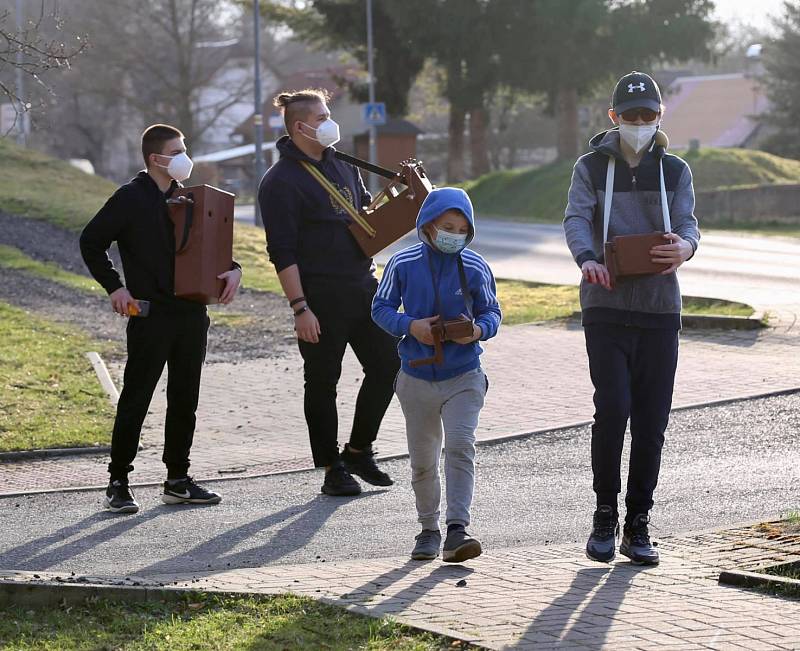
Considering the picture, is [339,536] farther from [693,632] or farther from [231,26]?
[231,26]

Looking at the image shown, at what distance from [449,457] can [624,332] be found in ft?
2.89

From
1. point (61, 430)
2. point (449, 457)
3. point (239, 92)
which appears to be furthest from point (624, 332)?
point (239, 92)

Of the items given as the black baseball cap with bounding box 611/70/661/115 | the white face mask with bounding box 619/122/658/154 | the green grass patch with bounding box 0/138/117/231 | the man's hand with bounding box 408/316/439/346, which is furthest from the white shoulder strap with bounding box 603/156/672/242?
the green grass patch with bounding box 0/138/117/231

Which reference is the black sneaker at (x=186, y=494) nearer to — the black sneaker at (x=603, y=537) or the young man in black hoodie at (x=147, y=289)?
the young man in black hoodie at (x=147, y=289)

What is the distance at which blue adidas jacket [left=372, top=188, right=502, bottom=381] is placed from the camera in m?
6.21

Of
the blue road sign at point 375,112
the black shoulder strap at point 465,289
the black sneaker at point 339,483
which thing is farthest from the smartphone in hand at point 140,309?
the blue road sign at point 375,112

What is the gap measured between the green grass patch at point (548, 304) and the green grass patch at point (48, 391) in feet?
15.9

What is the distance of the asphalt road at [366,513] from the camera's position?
659 centimetres

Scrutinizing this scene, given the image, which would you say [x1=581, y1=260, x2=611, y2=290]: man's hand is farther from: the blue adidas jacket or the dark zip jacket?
the dark zip jacket

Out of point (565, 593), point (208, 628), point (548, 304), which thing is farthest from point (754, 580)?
point (548, 304)

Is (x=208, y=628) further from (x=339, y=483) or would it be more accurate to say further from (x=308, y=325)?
(x=339, y=483)

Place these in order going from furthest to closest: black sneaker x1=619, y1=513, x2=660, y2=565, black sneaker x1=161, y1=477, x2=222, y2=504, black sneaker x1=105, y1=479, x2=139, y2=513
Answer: black sneaker x1=161, y1=477, x2=222, y2=504
black sneaker x1=105, y1=479, x2=139, y2=513
black sneaker x1=619, y1=513, x2=660, y2=565

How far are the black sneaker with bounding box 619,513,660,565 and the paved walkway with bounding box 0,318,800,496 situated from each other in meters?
3.27

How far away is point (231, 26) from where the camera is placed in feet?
192
